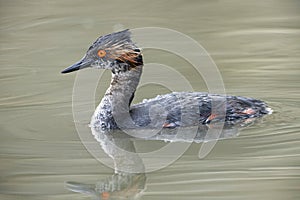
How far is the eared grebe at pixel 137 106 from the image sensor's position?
8.02 m

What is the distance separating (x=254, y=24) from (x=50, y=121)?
565cm

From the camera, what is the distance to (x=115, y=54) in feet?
27.0

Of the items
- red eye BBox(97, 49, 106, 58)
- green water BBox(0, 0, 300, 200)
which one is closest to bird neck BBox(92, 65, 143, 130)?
red eye BBox(97, 49, 106, 58)

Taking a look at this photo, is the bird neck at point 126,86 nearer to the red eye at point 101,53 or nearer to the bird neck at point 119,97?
the bird neck at point 119,97

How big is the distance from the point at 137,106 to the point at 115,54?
23.0 inches

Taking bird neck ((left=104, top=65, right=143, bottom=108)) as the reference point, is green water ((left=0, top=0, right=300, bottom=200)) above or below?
below

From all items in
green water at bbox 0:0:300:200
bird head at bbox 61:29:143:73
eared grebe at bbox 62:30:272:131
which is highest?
bird head at bbox 61:29:143:73

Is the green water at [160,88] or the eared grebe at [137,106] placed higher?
the eared grebe at [137,106]

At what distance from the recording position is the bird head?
8203 millimetres

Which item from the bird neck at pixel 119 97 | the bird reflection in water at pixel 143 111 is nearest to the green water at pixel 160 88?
the bird reflection in water at pixel 143 111

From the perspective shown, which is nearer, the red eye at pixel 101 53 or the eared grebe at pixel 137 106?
the eared grebe at pixel 137 106

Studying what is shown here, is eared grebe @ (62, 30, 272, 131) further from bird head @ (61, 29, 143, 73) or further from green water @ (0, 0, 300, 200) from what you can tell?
green water @ (0, 0, 300, 200)

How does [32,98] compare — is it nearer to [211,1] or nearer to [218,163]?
[218,163]

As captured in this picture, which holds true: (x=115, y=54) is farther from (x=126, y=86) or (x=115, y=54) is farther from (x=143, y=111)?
(x=143, y=111)
